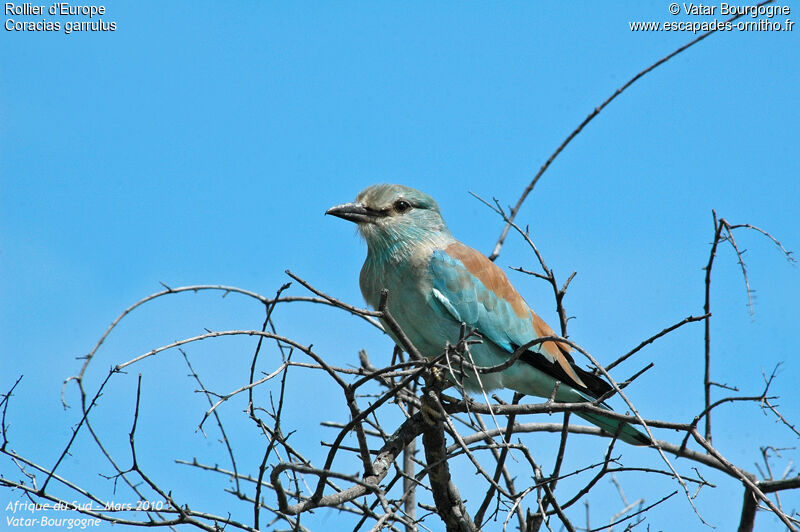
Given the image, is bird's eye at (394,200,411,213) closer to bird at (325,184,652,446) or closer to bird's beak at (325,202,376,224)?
bird at (325,184,652,446)

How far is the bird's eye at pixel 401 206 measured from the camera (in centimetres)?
555

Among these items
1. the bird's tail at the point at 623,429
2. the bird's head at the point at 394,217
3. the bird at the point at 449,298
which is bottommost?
the bird's tail at the point at 623,429

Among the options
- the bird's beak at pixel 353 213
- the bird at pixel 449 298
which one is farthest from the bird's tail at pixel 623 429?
the bird's beak at pixel 353 213

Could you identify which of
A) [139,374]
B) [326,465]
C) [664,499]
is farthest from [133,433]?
[664,499]

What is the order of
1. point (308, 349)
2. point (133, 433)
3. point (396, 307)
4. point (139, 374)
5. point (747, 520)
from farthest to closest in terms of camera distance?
point (396, 307) → point (747, 520) → point (133, 433) → point (139, 374) → point (308, 349)

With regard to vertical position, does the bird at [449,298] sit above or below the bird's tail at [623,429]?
above

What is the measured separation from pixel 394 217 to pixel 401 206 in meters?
0.14

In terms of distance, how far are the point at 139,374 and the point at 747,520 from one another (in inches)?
134

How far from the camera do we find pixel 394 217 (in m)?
5.47

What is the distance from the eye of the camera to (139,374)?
3631 millimetres

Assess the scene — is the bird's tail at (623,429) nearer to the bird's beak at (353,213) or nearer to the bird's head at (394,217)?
the bird's head at (394,217)

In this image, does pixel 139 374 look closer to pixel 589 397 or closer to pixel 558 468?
pixel 558 468

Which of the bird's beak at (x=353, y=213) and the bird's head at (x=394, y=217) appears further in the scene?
the bird's beak at (x=353, y=213)

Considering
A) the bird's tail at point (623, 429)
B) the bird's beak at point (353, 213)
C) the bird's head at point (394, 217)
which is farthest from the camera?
the bird's beak at point (353, 213)
